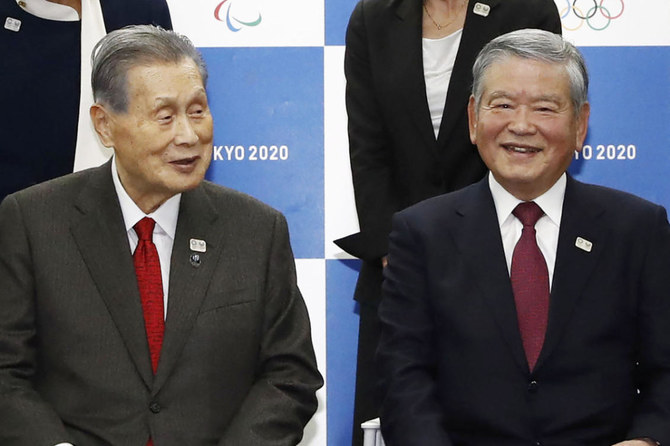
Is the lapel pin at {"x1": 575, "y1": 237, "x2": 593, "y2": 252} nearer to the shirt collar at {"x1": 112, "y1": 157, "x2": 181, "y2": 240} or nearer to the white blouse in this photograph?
the white blouse

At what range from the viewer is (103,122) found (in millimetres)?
3029

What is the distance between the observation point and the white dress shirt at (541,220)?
303 cm

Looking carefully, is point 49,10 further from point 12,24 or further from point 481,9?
point 481,9

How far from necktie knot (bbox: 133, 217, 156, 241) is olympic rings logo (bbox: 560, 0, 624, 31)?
90.9 inches

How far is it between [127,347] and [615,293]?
4.26 feet

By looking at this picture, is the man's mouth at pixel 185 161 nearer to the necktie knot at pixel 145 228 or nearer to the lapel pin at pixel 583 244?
the necktie knot at pixel 145 228

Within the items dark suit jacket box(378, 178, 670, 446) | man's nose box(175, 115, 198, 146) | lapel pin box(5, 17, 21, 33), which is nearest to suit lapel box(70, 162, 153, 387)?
man's nose box(175, 115, 198, 146)

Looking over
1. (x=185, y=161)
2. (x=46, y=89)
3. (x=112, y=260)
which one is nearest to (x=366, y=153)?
(x=185, y=161)

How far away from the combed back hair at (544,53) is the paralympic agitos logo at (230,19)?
172cm

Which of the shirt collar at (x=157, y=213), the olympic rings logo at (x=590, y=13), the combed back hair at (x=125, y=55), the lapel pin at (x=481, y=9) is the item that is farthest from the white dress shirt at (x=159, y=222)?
the olympic rings logo at (x=590, y=13)

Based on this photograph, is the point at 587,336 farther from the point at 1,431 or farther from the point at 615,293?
the point at 1,431

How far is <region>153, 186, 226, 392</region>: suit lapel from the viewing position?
284cm

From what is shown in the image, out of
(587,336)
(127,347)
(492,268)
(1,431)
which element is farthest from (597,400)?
(1,431)

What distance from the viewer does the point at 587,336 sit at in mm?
2893
